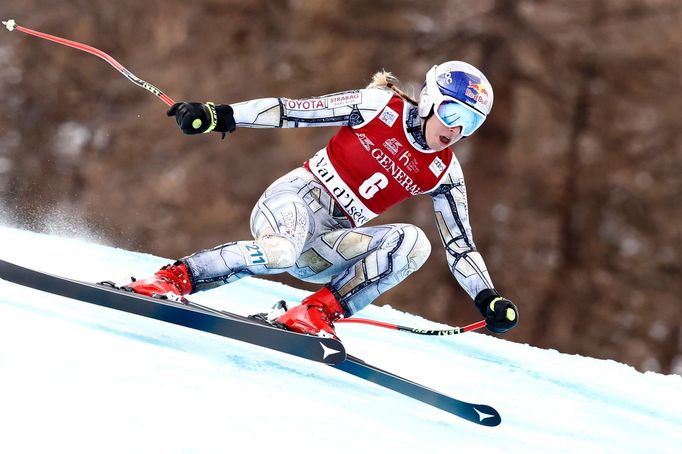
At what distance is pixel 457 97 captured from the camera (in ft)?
10.0

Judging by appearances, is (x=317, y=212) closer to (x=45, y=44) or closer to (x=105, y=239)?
(x=105, y=239)

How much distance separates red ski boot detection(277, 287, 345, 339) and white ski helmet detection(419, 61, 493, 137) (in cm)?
78

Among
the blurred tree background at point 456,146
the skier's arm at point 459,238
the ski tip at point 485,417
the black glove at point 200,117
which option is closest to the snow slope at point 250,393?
the ski tip at point 485,417

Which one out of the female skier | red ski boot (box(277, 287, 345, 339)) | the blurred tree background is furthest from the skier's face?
the blurred tree background

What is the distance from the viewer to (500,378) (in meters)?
3.92

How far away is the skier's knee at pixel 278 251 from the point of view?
9.54ft

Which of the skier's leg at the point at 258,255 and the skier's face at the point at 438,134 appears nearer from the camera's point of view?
the skier's leg at the point at 258,255

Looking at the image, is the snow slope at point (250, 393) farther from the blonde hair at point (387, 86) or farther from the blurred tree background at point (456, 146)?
the blurred tree background at point (456, 146)

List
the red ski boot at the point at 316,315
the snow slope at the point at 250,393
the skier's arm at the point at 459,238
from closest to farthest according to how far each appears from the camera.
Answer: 1. the snow slope at the point at 250,393
2. the red ski boot at the point at 316,315
3. the skier's arm at the point at 459,238

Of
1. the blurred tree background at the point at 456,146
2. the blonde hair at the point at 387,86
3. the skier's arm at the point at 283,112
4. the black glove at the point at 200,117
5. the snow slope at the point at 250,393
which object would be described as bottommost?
the snow slope at the point at 250,393

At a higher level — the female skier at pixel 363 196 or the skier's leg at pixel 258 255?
the female skier at pixel 363 196

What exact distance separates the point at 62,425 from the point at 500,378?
255 cm

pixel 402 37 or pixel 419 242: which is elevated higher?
pixel 402 37

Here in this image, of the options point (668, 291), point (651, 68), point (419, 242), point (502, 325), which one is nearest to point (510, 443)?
point (502, 325)
